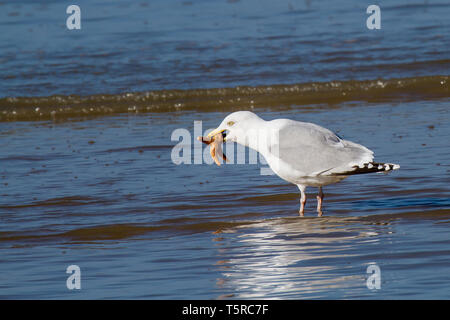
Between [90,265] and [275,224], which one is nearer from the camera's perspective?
[90,265]

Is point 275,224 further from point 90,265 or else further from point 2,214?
point 2,214

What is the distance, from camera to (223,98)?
1291 cm

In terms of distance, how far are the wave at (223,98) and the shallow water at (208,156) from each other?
0.05 m

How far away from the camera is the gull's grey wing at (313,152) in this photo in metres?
6.29

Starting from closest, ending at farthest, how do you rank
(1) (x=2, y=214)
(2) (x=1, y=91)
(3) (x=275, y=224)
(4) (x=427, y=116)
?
(3) (x=275, y=224)
(1) (x=2, y=214)
(4) (x=427, y=116)
(2) (x=1, y=91)

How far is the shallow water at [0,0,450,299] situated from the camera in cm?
520

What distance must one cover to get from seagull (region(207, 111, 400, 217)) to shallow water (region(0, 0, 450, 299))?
397 millimetres

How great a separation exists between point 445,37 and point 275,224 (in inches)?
409

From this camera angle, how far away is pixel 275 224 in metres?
6.38

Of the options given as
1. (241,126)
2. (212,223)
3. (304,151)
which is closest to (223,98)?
(241,126)

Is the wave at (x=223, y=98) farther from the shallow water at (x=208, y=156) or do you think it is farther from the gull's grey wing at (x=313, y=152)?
the gull's grey wing at (x=313, y=152)

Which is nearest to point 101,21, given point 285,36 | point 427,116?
point 285,36

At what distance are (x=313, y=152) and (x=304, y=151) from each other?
70 mm
